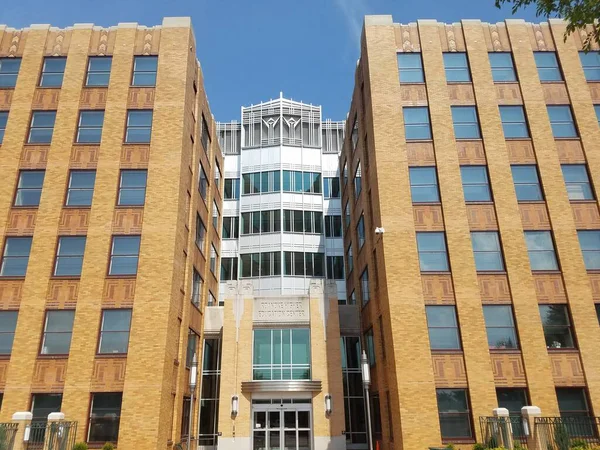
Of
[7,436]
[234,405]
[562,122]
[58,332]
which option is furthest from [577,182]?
[7,436]

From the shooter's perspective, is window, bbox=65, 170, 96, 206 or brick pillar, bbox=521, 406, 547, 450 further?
window, bbox=65, 170, 96, 206

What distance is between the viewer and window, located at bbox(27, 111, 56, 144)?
27953 mm

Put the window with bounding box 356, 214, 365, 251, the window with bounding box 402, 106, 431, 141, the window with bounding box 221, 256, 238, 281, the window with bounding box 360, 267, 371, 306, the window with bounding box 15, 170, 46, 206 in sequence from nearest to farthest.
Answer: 1. the window with bounding box 15, 170, 46, 206
2. the window with bounding box 402, 106, 431, 141
3. the window with bounding box 360, 267, 371, 306
4. the window with bounding box 356, 214, 365, 251
5. the window with bounding box 221, 256, 238, 281

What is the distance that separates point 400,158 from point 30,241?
20717 millimetres

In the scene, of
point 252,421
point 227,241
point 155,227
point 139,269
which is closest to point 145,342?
point 139,269

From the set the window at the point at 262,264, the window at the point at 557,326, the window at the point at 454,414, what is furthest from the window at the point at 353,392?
the window at the point at 557,326

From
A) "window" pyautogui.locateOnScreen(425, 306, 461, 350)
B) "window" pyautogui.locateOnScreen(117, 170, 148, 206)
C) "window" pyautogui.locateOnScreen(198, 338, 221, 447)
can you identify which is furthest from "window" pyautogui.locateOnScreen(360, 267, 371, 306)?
"window" pyautogui.locateOnScreen(117, 170, 148, 206)

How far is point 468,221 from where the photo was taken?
25344 millimetres

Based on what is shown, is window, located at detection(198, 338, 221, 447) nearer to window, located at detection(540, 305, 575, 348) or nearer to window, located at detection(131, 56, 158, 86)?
window, located at detection(131, 56, 158, 86)

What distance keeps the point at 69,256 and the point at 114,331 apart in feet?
16.1

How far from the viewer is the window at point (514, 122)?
27.4 m

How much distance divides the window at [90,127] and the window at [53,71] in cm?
296

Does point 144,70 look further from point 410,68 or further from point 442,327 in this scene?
point 442,327

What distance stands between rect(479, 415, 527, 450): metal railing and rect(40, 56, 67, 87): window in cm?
2991
